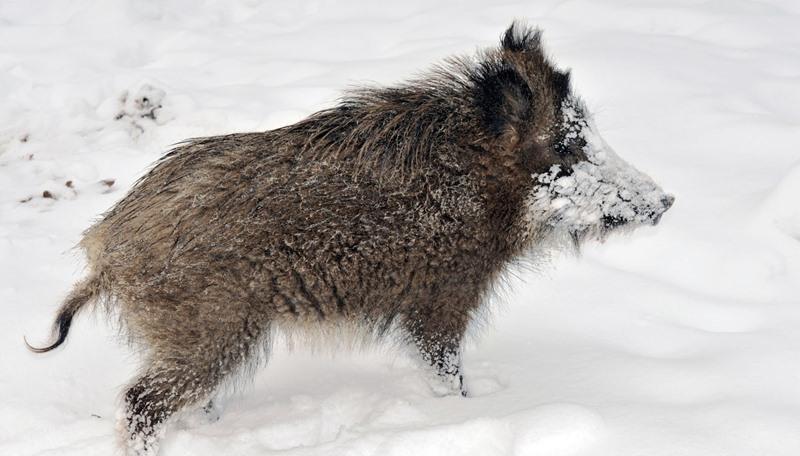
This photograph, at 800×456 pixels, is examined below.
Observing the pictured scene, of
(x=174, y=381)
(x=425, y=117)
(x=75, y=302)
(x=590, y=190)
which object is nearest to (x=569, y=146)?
(x=590, y=190)

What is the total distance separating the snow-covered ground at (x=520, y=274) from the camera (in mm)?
3209

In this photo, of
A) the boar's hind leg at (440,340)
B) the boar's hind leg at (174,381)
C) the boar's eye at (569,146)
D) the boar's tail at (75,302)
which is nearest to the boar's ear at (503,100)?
the boar's eye at (569,146)

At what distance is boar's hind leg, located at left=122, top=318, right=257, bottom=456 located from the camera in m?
3.13

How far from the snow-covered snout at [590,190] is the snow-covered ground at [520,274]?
624 millimetres

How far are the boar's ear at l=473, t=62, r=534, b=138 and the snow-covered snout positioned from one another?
0.19m

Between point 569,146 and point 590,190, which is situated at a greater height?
point 569,146

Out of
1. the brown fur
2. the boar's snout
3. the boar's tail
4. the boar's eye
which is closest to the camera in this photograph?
the brown fur

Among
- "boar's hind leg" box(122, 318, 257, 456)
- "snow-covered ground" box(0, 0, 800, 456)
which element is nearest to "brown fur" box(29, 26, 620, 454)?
"boar's hind leg" box(122, 318, 257, 456)

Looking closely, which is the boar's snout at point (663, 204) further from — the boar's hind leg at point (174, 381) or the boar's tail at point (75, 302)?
the boar's tail at point (75, 302)

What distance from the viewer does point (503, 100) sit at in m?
3.32

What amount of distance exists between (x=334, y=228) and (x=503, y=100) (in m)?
0.87

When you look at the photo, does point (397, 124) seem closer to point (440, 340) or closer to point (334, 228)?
point (334, 228)

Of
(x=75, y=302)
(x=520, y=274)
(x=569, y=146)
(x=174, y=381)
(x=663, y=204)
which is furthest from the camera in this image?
(x=520, y=274)

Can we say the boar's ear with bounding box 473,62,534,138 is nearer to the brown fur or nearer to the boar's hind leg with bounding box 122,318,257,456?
the brown fur
